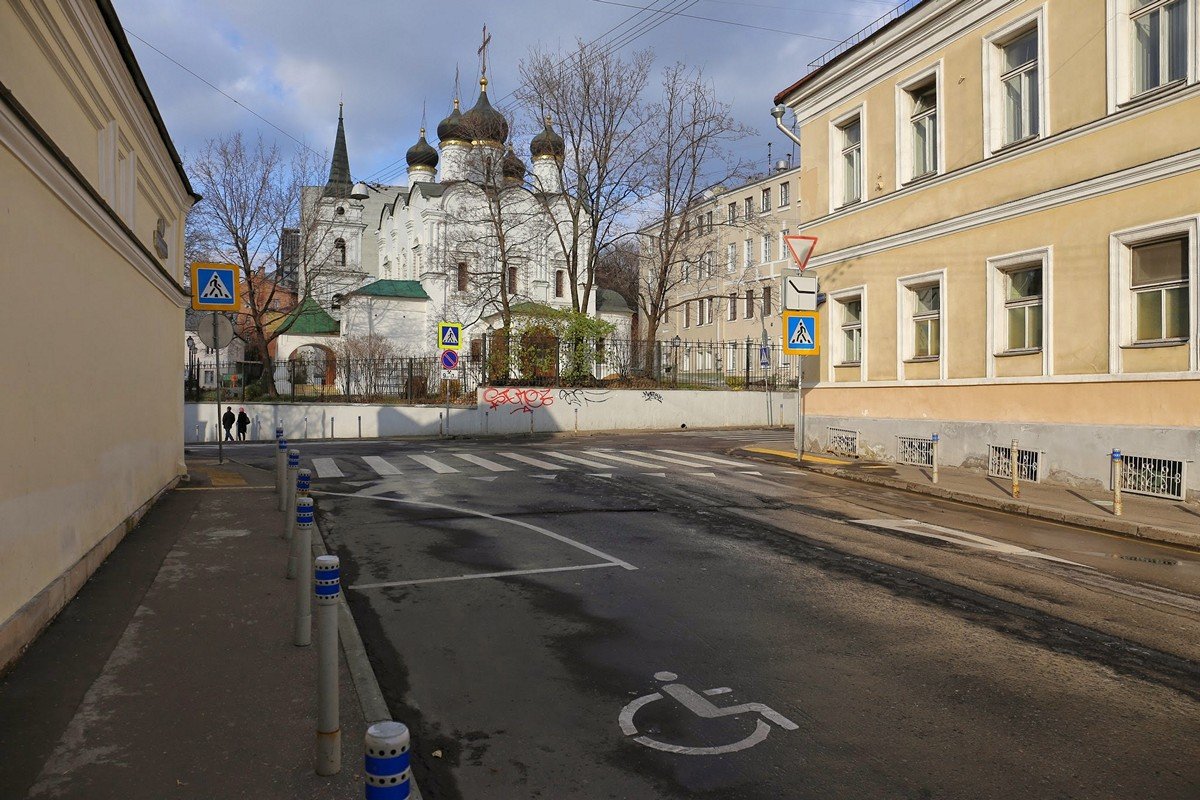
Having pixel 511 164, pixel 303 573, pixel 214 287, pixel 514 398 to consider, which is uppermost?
pixel 511 164

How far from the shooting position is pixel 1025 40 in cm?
1470

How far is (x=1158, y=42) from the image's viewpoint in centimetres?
1224

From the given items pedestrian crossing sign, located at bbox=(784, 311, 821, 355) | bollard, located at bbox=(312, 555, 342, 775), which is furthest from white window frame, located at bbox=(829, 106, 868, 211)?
bollard, located at bbox=(312, 555, 342, 775)

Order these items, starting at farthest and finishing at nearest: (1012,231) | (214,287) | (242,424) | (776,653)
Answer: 1. (242,424)
2. (1012,231)
3. (214,287)
4. (776,653)

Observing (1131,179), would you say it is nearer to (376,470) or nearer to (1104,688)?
(1104,688)

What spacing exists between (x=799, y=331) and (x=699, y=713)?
14.2 m

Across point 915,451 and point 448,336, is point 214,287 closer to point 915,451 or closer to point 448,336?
point 448,336

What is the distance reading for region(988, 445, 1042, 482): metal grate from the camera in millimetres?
14117

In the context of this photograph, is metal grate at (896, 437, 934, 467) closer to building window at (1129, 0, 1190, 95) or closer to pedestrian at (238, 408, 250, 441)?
building window at (1129, 0, 1190, 95)

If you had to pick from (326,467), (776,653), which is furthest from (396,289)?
(776,653)

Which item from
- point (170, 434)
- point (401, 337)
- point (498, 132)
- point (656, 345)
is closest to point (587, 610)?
point (170, 434)

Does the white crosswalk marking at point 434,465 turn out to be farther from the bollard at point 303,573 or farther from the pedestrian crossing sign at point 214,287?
the bollard at point 303,573

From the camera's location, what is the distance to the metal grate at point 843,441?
18562mm

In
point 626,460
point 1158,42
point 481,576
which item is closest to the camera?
point 481,576
